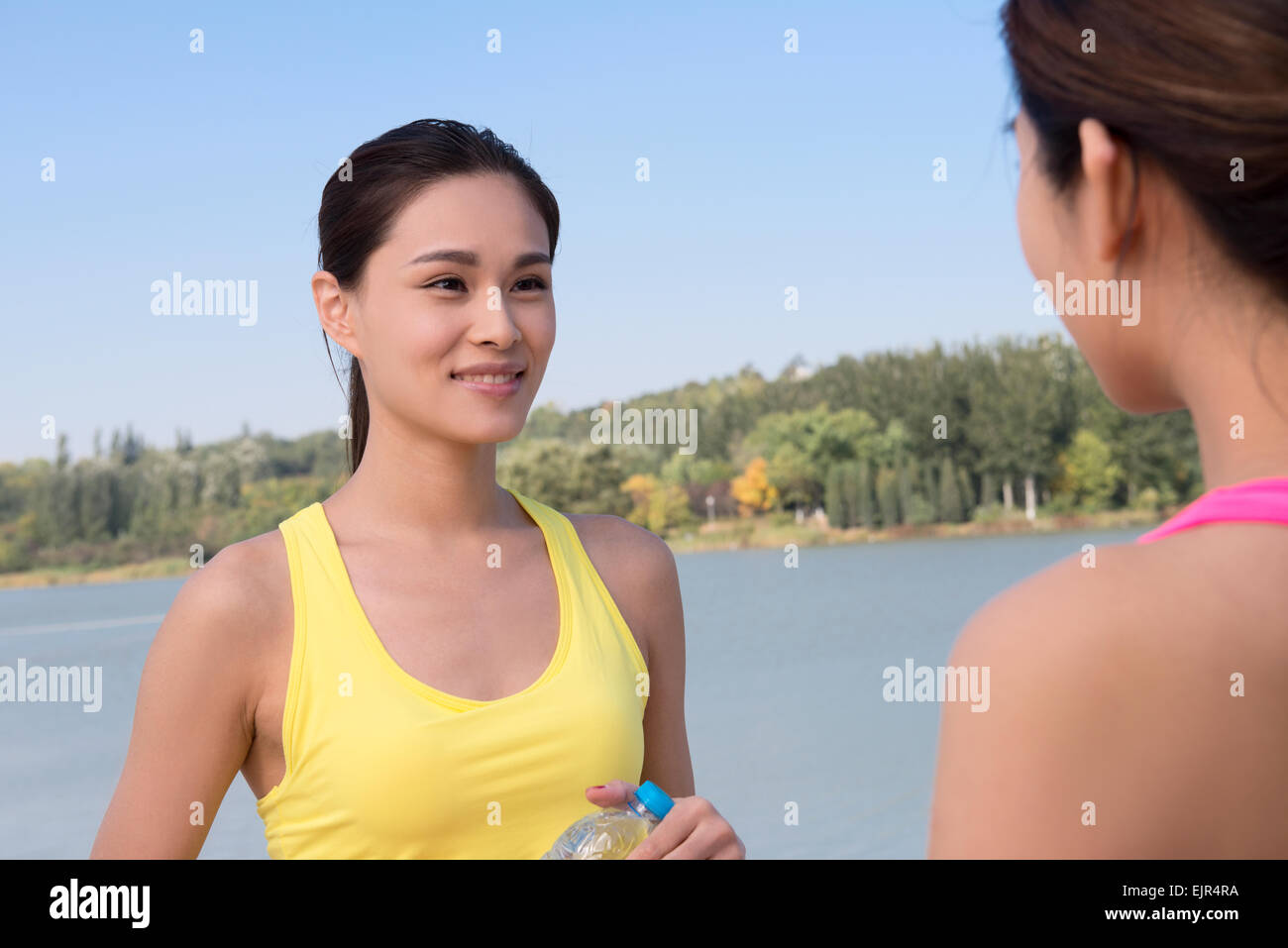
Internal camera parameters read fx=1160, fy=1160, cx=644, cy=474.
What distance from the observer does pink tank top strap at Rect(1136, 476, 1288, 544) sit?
640 millimetres

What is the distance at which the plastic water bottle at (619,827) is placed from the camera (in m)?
1.41

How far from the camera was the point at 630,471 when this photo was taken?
21.3 meters

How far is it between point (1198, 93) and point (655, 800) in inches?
40.0

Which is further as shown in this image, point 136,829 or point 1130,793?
point 136,829

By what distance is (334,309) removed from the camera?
180 cm

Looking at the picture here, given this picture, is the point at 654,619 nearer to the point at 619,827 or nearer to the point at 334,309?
the point at 619,827

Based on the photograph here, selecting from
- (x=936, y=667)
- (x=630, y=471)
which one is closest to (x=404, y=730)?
(x=936, y=667)

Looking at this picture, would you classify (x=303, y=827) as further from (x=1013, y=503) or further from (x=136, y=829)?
(x=1013, y=503)

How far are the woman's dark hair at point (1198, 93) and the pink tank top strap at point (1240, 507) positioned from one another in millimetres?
131

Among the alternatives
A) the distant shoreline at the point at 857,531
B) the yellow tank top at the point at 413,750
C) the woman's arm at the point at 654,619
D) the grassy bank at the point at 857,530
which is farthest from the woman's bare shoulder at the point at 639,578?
the grassy bank at the point at 857,530

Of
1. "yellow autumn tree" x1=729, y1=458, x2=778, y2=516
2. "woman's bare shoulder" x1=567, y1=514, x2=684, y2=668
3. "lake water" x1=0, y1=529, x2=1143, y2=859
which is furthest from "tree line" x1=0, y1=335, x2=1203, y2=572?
"woman's bare shoulder" x1=567, y1=514, x2=684, y2=668

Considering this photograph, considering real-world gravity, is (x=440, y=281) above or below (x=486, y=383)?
above

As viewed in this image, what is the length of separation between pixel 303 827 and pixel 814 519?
21420 mm

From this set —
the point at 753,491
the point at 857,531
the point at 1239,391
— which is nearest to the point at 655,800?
the point at 1239,391
